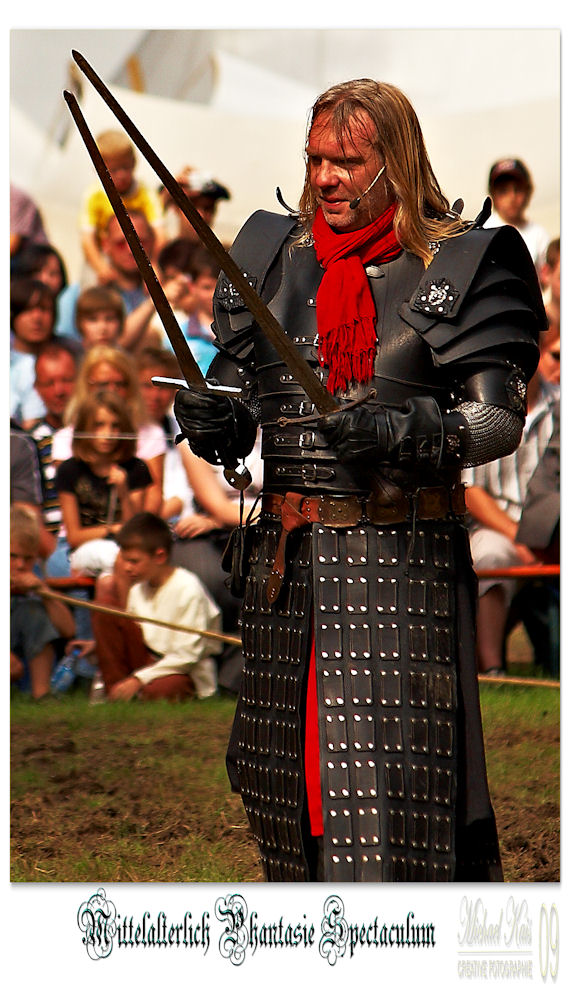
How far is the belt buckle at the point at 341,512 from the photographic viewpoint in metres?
3.45

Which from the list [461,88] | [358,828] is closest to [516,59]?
[461,88]

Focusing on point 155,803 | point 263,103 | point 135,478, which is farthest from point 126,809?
point 263,103

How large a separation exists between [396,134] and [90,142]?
0.75 metres

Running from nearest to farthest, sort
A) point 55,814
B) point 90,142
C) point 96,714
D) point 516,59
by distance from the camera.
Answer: point 90,142
point 55,814
point 96,714
point 516,59

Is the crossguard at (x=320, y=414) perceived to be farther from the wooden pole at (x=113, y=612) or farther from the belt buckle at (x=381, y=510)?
the wooden pole at (x=113, y=612)

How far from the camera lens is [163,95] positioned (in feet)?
25.3

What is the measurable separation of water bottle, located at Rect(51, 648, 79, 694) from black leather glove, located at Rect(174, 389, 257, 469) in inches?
147

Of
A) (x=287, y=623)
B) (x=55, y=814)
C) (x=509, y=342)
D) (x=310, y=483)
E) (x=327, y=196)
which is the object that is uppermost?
(x=327, y=196)

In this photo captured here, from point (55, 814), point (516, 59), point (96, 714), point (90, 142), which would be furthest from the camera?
point (516, 59)

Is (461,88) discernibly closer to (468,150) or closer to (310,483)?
(468,150)

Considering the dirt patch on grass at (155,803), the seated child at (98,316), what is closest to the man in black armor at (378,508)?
the dirt patch on grass at (155,803)

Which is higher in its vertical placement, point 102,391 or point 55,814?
point 102,391

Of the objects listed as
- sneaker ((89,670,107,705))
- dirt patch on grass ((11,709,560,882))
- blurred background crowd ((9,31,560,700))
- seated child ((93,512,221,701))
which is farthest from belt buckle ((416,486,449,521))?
sneaker ((89,670,107,705))

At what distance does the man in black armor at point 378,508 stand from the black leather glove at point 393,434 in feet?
0.12
